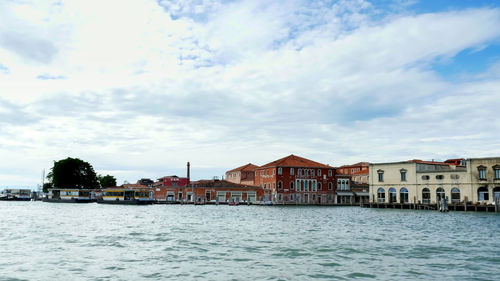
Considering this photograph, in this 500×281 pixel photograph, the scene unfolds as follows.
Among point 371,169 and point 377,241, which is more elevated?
point 371,169

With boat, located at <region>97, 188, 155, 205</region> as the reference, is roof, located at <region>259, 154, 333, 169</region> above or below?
above

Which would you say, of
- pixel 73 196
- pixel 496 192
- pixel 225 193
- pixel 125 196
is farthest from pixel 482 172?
pixel 73 196

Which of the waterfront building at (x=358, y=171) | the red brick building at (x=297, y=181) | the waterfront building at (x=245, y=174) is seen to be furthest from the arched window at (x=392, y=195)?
the waterfront building at (x=245, y=174)

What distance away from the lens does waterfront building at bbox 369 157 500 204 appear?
186 ft

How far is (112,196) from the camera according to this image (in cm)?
7719

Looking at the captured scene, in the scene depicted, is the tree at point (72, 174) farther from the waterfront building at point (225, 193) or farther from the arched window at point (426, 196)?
the arched window at point (426, 196)

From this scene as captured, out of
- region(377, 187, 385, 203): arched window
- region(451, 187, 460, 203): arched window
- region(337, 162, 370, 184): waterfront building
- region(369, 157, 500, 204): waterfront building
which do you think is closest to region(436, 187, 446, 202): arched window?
region(369, 157, 500, 204): waterfront building

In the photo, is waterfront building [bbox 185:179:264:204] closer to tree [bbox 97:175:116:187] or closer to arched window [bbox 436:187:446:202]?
arched window [bbox 436:187:446:202]

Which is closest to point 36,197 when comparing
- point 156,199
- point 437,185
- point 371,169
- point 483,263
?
point 156,199

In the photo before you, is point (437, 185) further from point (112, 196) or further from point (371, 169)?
point (112, 196)

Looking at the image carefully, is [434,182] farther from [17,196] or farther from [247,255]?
[17,196]

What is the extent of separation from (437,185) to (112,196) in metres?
52.3

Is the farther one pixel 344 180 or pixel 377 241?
pixel 344 180

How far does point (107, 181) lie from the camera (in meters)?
119
